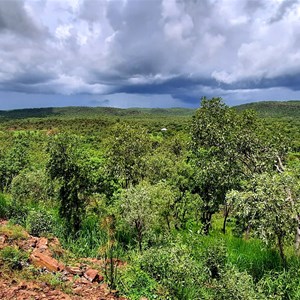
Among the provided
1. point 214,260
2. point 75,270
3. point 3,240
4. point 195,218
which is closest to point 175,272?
point 214,260

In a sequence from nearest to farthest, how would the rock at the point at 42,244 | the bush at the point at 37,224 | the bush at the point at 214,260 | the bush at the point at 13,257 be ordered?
the bush at the point at 13,257 → the rock at the point at 42,244 → the bush at the point at 214,260 → the bush at the point at 37,224

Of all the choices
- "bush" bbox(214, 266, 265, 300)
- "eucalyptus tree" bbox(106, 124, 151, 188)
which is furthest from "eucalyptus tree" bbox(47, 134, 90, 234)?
"eucalyptus tree" bbox(106, 124, 151, 188)

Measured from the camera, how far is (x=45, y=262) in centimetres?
789

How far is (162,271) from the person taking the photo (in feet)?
25.9

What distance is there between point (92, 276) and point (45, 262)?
115 cm

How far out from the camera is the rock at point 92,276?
303 inches

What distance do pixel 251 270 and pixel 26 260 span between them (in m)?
6.30

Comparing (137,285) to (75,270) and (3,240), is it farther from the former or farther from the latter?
(3,240)

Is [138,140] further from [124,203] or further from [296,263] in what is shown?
[296,263]

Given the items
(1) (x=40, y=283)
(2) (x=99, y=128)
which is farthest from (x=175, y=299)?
(2) (x=99, y=128)

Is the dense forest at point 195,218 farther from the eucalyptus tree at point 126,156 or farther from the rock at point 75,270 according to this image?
the eucalyptus tree at point 126,156

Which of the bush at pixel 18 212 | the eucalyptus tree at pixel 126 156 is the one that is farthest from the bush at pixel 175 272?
the eucalyptus tree at pixel 126 156

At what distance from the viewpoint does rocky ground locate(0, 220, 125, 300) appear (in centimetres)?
656

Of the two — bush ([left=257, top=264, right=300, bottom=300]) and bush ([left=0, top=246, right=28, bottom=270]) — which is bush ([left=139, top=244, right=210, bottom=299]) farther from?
bush ([left=0, top=246, right=28, bottom=270])
